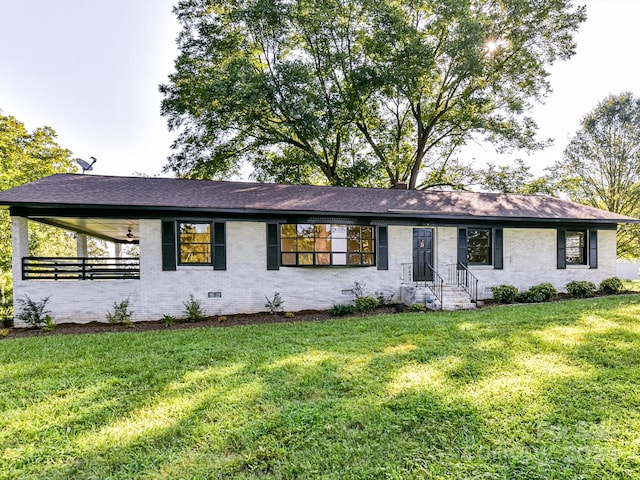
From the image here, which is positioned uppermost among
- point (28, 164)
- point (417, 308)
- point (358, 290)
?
point (28, 164)

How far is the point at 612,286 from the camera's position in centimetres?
1188

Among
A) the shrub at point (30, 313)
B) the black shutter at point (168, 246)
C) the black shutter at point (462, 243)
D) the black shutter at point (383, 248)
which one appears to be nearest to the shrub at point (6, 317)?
the shrub at point (30, 313)

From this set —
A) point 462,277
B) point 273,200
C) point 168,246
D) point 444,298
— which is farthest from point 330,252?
point 462,277

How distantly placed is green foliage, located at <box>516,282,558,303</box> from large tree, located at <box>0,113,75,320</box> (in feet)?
55.0

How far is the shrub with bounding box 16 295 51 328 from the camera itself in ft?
26.4

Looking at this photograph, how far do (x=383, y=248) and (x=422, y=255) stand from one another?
1.62 metres

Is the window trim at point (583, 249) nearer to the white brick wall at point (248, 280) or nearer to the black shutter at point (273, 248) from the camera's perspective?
the white brick wall at point (248, 280)

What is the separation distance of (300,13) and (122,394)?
1611 centimetres

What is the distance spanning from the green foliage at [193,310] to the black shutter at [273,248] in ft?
7.36

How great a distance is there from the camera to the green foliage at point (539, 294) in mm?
10867

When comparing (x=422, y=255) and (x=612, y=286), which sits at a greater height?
(x=422, y=255)

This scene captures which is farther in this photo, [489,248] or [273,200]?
[489,248]

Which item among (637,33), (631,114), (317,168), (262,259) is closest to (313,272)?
(262,259)

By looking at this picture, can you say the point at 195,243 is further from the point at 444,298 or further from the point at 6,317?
the point at 444,298
